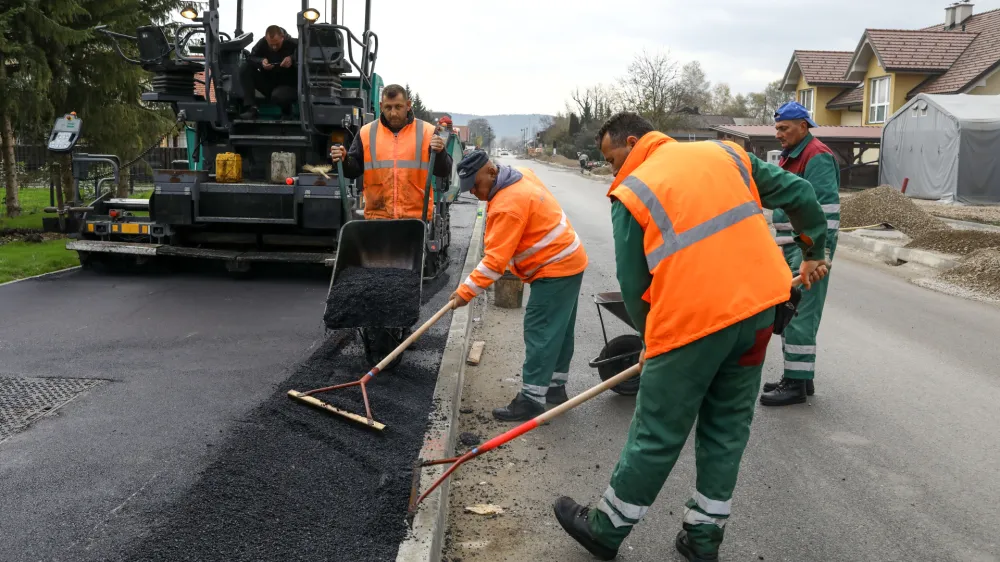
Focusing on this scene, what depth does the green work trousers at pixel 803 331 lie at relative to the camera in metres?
5.35

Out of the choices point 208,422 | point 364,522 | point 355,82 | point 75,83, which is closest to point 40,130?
point 75,83

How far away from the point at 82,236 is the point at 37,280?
2.64 ft

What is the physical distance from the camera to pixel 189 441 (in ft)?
14.5

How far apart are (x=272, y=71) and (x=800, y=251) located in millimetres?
6667

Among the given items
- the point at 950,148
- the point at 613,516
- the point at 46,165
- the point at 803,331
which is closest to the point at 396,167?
the point at 803,331

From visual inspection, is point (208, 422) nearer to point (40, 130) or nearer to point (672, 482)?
point (672, 482)

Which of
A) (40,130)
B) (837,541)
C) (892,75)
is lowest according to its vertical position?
(837,541)

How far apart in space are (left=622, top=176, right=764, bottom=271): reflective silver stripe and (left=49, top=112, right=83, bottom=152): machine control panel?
8.84 metres

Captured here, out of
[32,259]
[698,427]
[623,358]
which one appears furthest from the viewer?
[32,259]

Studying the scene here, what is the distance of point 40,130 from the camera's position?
565 inches

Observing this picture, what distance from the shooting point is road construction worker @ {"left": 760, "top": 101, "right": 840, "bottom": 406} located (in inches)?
211

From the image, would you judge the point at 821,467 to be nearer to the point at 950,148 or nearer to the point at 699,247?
the point at 699,247

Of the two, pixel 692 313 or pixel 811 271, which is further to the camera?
pixel 811 271

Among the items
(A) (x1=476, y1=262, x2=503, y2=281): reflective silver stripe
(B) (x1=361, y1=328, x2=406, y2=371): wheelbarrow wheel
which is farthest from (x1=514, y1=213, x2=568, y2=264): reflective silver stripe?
(B) (x1=361, y1=328, x2=406, y2=371): wheelbarrow wheel
